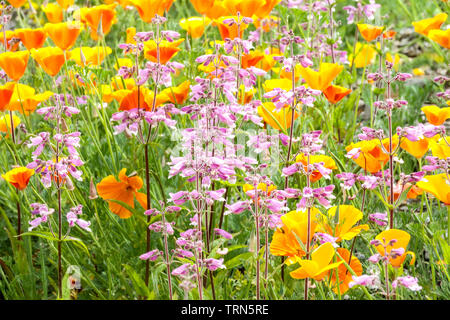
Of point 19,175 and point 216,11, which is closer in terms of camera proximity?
point 19,175

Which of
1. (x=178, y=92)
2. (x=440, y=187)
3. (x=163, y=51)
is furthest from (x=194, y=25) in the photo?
(x=440, y=187)

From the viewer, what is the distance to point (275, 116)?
2.01 m

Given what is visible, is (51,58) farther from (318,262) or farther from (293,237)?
(318,262)

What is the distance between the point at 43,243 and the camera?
2150mm

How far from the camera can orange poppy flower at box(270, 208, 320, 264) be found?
62.8 inches

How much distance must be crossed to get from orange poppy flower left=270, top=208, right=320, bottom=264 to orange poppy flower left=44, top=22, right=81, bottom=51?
1049 millimetres

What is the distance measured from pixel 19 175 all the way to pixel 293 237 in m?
0.82

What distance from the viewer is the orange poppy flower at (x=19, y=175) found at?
1785 millimetres

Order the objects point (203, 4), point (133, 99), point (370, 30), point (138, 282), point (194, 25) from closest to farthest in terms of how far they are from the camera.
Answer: point (138, 282) < point (133, 99) < point (203, 4) < point (194, 25) < point (370, 30)

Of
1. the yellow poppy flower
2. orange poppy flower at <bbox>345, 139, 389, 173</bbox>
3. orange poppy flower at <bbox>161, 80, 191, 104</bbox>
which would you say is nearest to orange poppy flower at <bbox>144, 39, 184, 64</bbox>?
orange poppy flower at <bbox>161, 80, 191, 104</bbox>

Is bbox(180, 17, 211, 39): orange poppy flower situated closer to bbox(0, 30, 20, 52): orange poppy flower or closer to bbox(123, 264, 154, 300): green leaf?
bbox(0, 30, 20, 52): orange poppy flower

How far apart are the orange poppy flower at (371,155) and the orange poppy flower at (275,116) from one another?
11.6 inches
